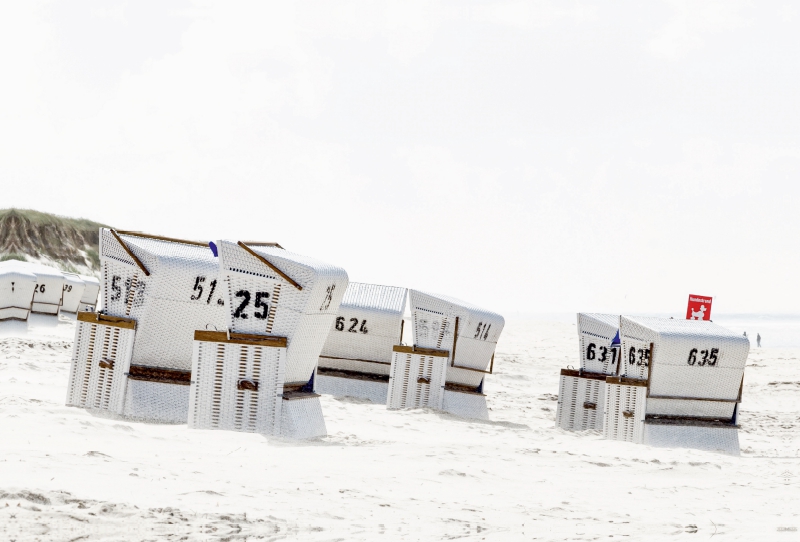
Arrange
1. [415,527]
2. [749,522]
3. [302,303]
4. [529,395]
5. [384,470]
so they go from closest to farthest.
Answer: [415,527], [749,522], [384,470], [302,303], [529,395]

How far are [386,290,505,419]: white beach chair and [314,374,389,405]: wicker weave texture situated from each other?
4.73 feet

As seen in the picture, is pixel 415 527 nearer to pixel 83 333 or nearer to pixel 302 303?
pixel 302 303

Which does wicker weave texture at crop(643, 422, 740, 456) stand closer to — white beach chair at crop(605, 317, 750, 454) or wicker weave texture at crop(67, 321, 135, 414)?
white beach chair at crop(605, 317, 750, 454)

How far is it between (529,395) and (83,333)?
14.5 meters

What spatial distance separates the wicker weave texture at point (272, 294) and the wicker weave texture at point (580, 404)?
850 cm

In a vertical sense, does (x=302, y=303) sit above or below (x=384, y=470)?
above

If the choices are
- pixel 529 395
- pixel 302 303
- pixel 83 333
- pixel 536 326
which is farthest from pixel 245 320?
pixel 536 326

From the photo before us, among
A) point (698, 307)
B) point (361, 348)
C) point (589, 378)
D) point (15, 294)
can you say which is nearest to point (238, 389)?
point (361, 348)

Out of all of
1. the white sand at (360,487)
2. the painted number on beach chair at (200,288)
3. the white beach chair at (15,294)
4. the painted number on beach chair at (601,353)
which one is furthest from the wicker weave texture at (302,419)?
the white beach chair at (15,294)

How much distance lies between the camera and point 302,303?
11883 millimetres

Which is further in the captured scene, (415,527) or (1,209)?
(1,209)

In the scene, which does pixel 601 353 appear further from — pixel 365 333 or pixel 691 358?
pixel 365 333

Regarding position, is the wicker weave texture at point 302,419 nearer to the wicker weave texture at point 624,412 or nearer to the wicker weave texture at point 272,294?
the wicker weave texture at point 272,294

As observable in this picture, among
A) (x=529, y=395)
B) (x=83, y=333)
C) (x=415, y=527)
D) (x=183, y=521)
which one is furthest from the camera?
(x=529, y=395)
